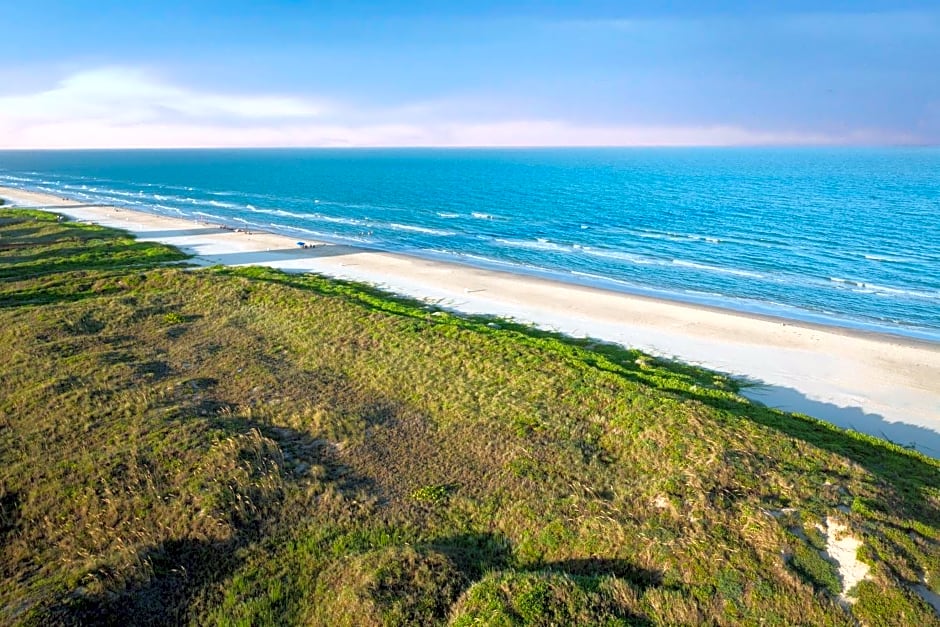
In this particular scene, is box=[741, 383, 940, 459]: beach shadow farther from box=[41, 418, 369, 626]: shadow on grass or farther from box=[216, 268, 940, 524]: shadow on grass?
box=[41, 418, 369, 626]: shadow on grass

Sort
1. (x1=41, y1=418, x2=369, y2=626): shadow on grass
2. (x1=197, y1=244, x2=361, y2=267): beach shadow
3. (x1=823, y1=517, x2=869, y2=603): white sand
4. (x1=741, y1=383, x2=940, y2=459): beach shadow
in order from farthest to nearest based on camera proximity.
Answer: (x1=197, y1=244, x2=361, y2=267): beach shadow
(x1=741, y1=383, x2=940, y2=459): beach shadow
(x1=823, y1=517, x2=869, y2=603): white sand
(x1=41, y1=418, x2=369, y2=626): shadow on grass

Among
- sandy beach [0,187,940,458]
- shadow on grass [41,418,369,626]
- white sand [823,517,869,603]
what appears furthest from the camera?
sandy beach [0,187,940,458]

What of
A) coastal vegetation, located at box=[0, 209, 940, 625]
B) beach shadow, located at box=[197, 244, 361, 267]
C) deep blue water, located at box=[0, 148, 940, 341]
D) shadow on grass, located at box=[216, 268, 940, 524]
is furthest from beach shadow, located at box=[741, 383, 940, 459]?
beach shadow, located at box=[197, 244, 361, 267]

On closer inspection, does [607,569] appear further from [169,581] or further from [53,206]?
[53,206]

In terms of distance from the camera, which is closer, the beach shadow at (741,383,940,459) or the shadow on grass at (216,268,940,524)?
the shadow on grass at (216,268,940,524)

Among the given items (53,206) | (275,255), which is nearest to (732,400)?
(275,255)

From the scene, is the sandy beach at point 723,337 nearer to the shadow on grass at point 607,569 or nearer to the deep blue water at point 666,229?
the deep blue water at point 666,229
